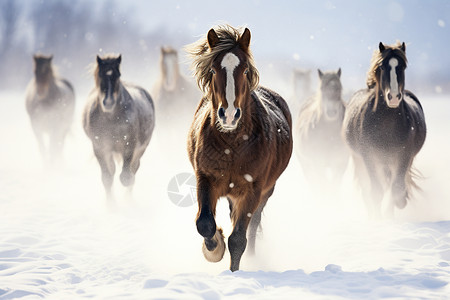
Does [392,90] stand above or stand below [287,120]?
above

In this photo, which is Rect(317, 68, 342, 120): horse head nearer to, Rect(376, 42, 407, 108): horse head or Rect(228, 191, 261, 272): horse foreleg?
Rect(376, 42, 407, 108): horse head

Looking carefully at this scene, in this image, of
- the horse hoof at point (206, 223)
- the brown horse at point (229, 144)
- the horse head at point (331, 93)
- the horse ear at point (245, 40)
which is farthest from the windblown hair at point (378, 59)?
the horse hoof at point (206, 223)

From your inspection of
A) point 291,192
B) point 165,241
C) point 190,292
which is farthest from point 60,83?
point 190,292

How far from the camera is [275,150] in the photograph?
4.80 meters

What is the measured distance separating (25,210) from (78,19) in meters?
57.0

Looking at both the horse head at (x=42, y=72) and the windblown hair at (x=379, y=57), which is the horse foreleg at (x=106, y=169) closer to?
the windblown hair at (x=379, y=57)

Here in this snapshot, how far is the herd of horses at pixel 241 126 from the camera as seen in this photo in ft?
14.2

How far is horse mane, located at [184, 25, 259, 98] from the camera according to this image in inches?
167

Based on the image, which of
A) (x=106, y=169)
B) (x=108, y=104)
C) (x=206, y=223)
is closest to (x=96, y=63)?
(x=108, y=104)

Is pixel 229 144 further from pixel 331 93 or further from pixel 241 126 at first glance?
pixel 331 93

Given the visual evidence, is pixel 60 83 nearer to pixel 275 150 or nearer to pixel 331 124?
pixel 331 124

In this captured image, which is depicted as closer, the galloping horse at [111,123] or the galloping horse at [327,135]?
the galloping horse at [111,123]

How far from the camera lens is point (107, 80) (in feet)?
26.9

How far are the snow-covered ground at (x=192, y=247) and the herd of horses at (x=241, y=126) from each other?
520mm
